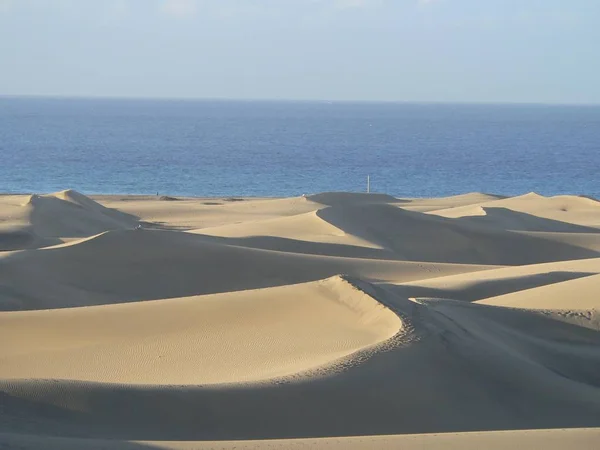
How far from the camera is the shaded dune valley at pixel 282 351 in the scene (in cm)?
628

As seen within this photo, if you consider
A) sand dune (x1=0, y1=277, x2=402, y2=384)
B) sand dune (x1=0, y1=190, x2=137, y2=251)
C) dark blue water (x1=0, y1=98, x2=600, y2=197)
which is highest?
sand dune (x1=0, y1=277, x2=402, y2=384)

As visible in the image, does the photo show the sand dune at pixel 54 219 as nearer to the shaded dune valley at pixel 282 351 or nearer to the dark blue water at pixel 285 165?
the shaded dune valley at pixel 282 351

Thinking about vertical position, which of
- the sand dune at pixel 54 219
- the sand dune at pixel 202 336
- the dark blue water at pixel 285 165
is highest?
the sand dune at pixel 202 336

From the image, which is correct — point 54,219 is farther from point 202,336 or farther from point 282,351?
point 282,351

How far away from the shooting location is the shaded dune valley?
6.28 metres

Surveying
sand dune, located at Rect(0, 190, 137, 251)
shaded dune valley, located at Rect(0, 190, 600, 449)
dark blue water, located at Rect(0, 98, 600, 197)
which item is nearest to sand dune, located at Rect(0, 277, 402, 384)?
shaded dune valley, located at Rect(0, 190, 600, 449)

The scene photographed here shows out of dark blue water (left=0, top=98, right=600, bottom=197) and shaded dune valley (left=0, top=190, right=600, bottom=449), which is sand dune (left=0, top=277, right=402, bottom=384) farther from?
dark blue water (left=0, top=98, right=600, bottom=197)

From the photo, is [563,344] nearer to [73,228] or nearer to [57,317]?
[57,317]

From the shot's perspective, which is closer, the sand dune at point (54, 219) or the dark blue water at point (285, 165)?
the sand dune at point (54, 219)

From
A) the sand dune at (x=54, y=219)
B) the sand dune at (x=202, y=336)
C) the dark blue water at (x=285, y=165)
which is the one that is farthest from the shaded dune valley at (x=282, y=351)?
the dark blue water at (x=285, y=165)

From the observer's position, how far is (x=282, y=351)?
8.86m

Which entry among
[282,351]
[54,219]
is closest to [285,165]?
[54,219]

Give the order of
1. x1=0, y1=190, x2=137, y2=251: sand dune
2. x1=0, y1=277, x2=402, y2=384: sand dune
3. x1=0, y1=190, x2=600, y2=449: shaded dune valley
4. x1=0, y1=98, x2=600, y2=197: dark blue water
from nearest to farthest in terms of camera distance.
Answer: x1=0, y1=190, x2=600, y2=449: shaded dune valley < x1=0, y1=277, x2=402, y2=384: sand dune < x1=0, y1=190, x2=137, y2=251: sand dune < x1=0, y1=98, x2=600, y2=197: dark blue water

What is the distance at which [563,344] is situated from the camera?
10.1m
